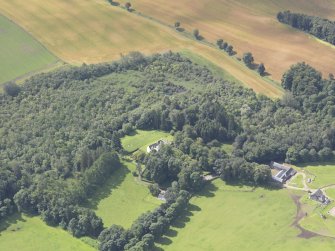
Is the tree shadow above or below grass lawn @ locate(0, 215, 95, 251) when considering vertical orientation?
above

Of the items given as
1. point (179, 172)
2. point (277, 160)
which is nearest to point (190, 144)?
point (179, 172)

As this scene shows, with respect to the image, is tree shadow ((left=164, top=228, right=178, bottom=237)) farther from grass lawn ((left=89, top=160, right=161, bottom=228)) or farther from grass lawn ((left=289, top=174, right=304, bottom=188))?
grass lawn ((left=289, top=174, right=304, bottom=188))

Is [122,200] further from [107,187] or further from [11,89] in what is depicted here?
[11,89]

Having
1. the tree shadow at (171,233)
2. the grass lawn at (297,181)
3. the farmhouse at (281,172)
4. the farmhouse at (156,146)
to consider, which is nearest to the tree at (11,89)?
the farmhouse at (156,146)

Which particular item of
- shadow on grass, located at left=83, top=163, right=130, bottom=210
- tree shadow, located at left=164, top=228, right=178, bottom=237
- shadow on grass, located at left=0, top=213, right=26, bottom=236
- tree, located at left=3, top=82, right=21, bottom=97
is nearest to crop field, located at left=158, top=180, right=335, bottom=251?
tree shadow, located at left=164, top=228, right=178, bottom=237

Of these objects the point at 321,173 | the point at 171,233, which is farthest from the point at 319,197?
the point at 171,233

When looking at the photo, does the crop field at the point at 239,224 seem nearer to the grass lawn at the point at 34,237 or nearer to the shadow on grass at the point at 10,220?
the grass lawn at the point at 34,237

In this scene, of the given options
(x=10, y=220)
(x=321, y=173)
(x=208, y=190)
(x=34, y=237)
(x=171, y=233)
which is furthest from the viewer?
(x=321, y=173)
